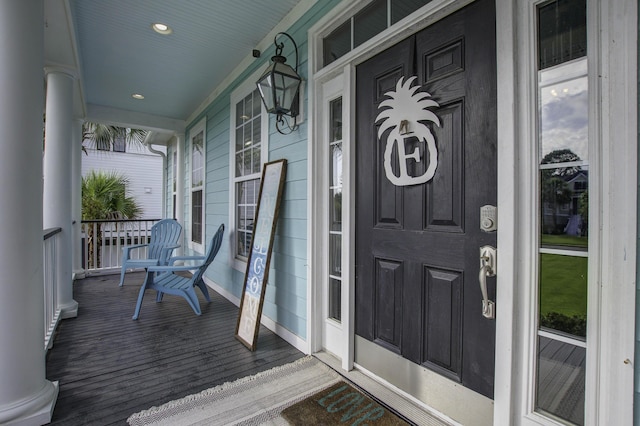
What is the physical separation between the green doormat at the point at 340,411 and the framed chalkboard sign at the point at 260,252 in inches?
33.9

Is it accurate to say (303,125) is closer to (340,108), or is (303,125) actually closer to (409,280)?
(340,108)

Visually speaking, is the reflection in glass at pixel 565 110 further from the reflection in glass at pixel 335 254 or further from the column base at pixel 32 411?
the column base at pixel 32 411

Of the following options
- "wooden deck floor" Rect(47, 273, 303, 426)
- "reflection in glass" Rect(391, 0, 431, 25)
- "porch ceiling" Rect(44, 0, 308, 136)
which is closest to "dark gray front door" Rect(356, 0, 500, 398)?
"reflection in glass" Rect(391, 0, 431, 25)

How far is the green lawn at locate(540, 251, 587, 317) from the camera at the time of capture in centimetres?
118

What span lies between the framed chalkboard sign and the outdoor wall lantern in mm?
441

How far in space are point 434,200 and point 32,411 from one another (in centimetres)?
233

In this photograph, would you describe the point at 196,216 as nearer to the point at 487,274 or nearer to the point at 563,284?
the point at 487,274

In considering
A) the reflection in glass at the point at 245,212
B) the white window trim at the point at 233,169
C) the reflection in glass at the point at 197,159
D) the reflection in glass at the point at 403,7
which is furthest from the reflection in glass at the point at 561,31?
the reflection in glass at the point at 197,159

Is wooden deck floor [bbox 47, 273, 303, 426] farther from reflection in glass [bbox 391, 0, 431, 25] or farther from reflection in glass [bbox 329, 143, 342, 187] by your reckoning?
reflection in glass [bbox 391, 0, 431, 25]

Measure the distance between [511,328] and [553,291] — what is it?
224 mm

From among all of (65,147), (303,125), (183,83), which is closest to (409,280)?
(303,125)

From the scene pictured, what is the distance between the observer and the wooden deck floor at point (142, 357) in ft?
6.14

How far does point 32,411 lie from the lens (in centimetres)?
162

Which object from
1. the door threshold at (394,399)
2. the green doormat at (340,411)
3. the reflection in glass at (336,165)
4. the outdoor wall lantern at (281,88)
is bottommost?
the green doormat at (340,411)
